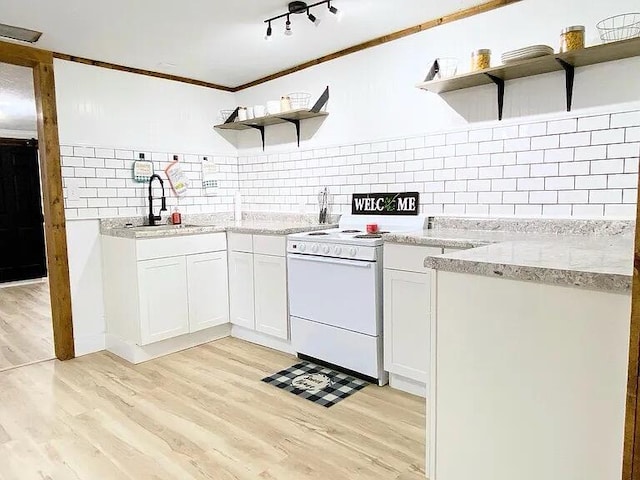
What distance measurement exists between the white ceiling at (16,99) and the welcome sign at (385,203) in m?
2.91

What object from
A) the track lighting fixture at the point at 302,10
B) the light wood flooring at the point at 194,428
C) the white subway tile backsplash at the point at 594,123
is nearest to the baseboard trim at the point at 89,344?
the light wood flooring at the point at 194,428

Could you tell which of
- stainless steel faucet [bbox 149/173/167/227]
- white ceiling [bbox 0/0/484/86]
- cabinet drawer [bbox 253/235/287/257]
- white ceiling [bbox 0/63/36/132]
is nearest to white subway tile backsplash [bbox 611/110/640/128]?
white ceiling [bbox 0/0/484/86]

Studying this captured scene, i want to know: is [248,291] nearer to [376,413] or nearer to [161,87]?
[376,413]

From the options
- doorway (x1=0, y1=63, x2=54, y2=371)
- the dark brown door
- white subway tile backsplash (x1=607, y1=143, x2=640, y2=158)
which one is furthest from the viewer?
the dark brown door

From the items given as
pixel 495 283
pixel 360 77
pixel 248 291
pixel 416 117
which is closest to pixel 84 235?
pixel 248 291

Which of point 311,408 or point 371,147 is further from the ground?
point 371,147

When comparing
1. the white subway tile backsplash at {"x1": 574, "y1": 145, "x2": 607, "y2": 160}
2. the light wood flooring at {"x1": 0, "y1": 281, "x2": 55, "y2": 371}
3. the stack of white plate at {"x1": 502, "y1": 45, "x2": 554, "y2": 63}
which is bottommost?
the light wood flooring at {"x1": 0, "y1": 281, "x2": 55, "y2": 371}

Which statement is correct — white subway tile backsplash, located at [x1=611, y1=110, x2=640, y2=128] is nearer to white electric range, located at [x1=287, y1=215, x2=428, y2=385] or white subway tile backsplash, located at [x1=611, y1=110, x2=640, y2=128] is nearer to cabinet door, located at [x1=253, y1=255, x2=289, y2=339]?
white electric range, located at [x1=287, y1=215, x2=428, y2=385]

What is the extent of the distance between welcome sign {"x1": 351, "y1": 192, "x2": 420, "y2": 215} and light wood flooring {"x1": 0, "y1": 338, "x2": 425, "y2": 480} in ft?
3.98

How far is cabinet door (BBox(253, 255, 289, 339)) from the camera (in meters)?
3.15

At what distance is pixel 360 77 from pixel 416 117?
603 mm

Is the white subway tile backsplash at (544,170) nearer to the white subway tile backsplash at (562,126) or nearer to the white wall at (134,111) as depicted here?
the white subway tile backsplash at (562,126)

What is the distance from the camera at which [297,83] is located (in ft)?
12.1

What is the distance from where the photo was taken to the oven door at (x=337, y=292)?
8.39ft
